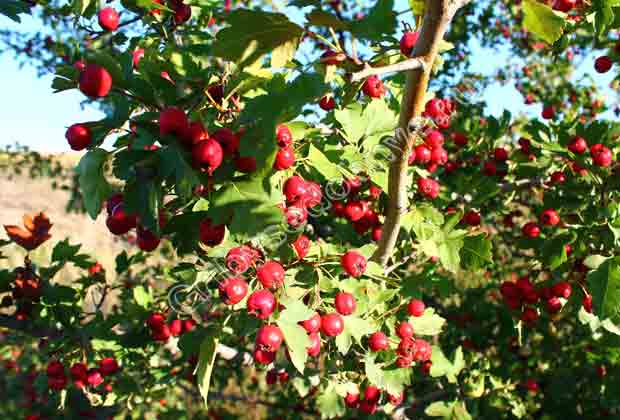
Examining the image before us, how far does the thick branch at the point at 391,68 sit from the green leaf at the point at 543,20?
29 cm

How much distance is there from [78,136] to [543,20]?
1.21m

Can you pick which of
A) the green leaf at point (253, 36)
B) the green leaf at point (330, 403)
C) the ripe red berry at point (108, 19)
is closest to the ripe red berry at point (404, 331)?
the green leaf at point (330, 403)

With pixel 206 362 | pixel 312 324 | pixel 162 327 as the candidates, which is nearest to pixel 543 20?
pixel 312 324

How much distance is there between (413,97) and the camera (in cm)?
141

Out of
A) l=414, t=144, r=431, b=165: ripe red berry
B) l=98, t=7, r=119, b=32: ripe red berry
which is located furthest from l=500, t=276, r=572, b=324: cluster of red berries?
l=98, t=7, r=119, b=32: ripe red berry

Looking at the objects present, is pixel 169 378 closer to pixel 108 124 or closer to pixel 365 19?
pixel 108 124

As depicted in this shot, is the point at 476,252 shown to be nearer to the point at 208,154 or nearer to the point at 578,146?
the point at 578,146

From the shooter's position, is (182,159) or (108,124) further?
(108,124)

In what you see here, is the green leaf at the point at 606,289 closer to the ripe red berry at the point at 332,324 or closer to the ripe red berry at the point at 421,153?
the ripe red berry at the point at 421,153

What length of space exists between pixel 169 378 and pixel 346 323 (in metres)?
1.58

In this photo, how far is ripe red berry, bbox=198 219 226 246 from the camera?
1.47 m

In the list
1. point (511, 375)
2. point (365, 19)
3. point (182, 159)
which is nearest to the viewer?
point (182, 159)

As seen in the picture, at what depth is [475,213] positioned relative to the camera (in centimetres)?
286

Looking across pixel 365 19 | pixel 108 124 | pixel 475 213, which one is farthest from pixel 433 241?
pixel 108 124
